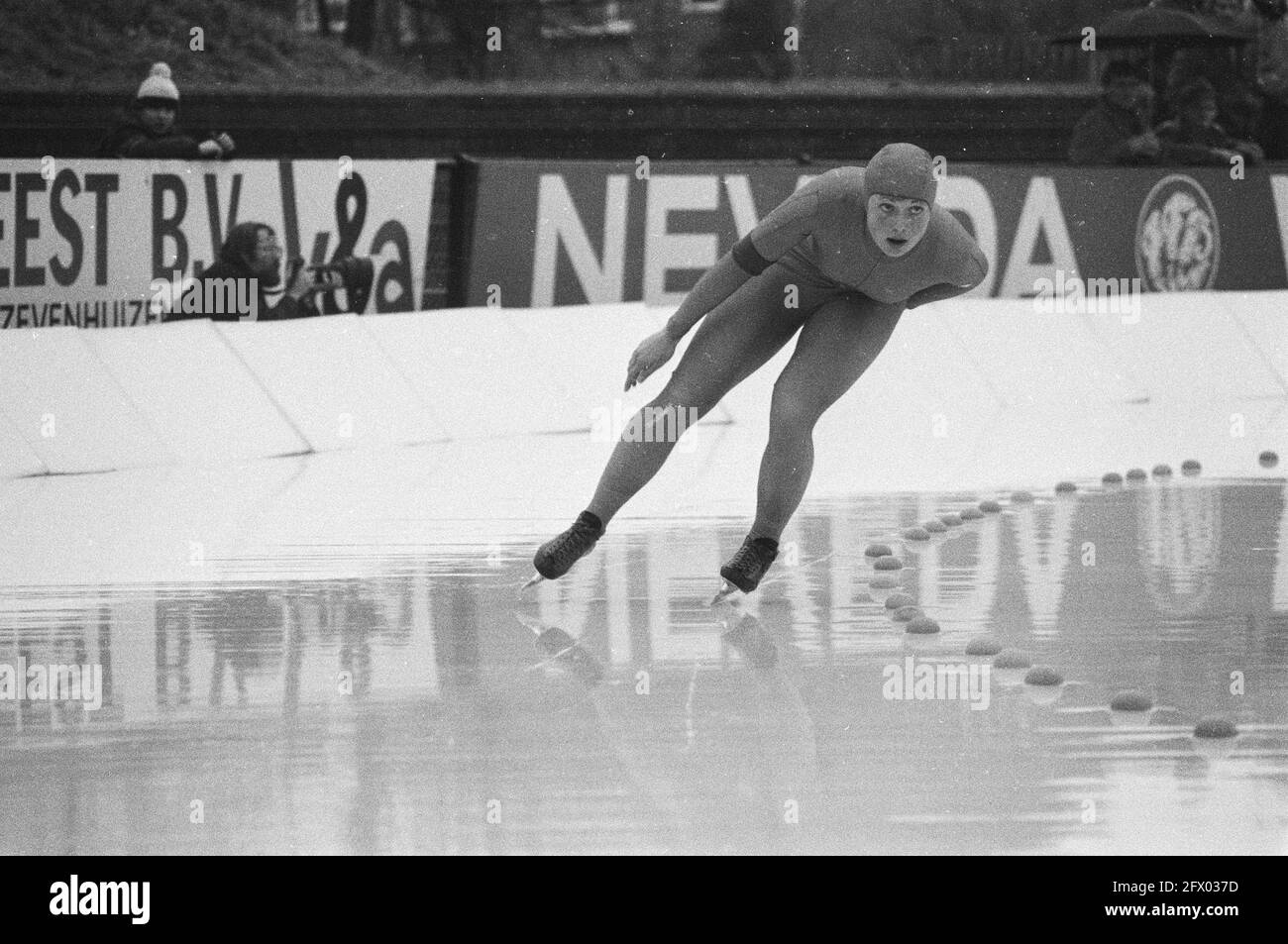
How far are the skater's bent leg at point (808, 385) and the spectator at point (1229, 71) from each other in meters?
11.1

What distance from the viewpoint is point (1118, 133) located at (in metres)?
Result: 16.5

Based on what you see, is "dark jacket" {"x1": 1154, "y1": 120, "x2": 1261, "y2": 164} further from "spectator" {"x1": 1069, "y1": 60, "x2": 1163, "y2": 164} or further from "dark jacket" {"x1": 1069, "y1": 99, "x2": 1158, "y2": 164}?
"dark jacket" {"x1": 1069, "y1": 99, "x2": 1158, "y2": 164}

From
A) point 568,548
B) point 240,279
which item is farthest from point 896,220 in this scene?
point 240,279

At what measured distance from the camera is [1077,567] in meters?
8.06

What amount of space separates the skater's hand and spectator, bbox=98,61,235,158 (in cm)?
593

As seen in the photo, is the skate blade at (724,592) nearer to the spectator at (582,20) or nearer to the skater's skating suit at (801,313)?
the skater's skating suit at (801,313)

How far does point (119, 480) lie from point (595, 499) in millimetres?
3668

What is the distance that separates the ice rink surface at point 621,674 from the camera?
180 inches

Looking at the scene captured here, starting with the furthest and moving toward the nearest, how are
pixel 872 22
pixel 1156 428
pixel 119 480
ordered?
pixel 872 22
pixel 1156 428
pixel 119 480

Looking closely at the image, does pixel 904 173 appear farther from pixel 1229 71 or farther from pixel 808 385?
pixel 1229 71

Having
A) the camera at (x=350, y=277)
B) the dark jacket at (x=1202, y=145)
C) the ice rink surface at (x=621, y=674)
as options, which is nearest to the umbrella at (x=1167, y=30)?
the dark jacket at (x=1202, y=145)

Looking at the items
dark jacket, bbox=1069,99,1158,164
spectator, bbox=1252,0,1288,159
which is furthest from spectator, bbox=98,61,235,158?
spectator, bbox=1252,0,1288,159
